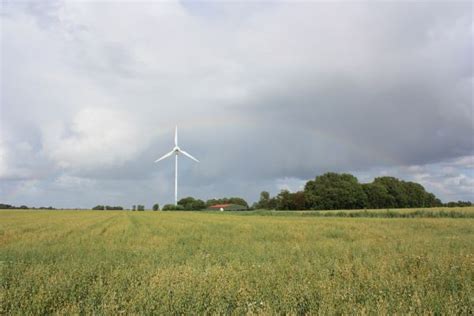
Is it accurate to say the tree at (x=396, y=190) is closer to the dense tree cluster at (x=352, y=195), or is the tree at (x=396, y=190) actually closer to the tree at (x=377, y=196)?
the dense tree cluster at (x=352, y=195)

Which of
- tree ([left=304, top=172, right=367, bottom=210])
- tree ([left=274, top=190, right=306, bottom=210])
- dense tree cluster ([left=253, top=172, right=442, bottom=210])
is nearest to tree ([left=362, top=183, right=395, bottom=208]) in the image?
dense tree cluster ([left=253, top=172, right=442, bottom=210])

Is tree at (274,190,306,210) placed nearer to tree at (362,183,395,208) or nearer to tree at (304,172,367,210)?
tree at (304,172,367,210)

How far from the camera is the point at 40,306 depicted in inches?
285

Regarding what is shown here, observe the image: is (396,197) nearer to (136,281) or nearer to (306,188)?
(306,188)

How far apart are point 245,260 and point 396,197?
15833 centimetres

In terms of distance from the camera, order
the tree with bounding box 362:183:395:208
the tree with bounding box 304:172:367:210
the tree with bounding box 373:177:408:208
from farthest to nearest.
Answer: the tree with bounding box 373:177:408:208 < the tree with bounding box 362:183:395:208 < the tree with bounding box 304:172:367:210

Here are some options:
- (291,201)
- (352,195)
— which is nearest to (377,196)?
(352,195)

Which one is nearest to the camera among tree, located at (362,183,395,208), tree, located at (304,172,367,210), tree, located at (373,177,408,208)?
tree, located at (304,172,367,210)

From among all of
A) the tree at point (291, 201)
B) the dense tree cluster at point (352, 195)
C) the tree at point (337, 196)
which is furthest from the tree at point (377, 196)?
the tree at point (291, 201)

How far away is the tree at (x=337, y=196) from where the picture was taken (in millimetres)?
141875

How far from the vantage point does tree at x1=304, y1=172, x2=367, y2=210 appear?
142 meters

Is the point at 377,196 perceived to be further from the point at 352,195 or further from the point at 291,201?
the point at 291,201

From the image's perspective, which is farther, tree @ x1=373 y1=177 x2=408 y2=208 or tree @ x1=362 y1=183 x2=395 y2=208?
tree @ x1=373 y1=177 x2=408 y2=208

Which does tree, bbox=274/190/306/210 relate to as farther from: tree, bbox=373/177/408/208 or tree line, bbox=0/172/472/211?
tree, bbox=373/177/408/208
